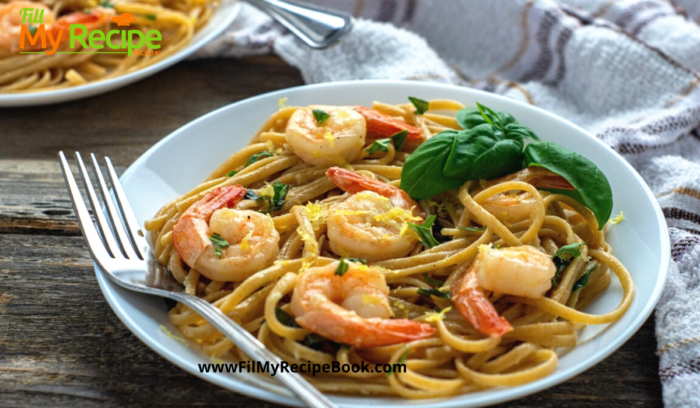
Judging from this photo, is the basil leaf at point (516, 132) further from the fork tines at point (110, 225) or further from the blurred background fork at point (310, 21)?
the blurred background fork at point (310, 21)

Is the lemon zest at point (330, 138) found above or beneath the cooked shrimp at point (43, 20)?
above

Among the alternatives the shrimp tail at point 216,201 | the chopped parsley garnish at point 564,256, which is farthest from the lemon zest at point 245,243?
the chopped parsley garnish at point 564,256

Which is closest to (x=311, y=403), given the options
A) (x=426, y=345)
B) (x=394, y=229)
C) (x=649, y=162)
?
(x=426, y=345)

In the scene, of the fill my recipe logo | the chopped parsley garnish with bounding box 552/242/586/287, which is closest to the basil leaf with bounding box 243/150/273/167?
the chopped parsley garnish with bounding box 552/242/586/287

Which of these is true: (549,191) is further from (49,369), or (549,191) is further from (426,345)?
(49,369)

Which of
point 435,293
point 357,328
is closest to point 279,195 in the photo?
point 435,293

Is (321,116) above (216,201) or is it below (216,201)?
above

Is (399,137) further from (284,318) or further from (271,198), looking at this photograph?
(284,318)
